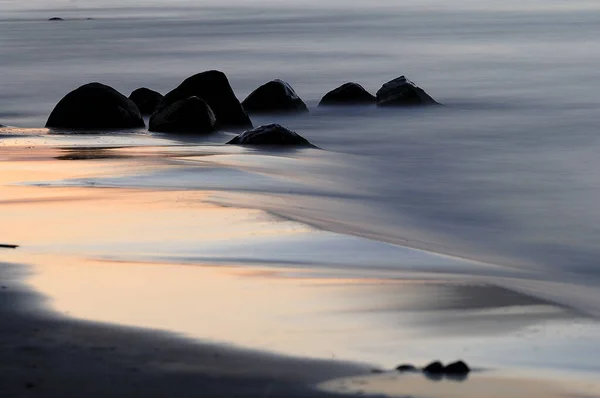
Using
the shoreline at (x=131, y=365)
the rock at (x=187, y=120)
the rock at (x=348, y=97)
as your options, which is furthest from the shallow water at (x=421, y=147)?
the shoreline at (x=131, y=365)

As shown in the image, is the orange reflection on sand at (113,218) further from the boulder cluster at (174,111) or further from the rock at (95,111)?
the rock at (95,111)

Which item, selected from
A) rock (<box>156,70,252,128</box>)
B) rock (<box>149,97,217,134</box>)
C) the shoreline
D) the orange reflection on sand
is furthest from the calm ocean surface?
the shoreline

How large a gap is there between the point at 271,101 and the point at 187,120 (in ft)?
14.6

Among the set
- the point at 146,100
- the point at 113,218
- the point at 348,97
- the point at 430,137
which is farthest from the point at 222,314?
the point at 348,97

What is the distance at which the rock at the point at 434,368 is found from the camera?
6.11m

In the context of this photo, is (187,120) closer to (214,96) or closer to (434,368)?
(214,96)

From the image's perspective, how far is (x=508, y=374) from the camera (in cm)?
616

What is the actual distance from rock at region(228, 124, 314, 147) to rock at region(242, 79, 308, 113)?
5.79 m

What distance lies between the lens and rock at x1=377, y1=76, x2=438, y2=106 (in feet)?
81.6

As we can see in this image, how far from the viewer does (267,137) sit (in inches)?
682

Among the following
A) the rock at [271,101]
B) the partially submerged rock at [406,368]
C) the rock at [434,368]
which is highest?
the rock at [271,101]

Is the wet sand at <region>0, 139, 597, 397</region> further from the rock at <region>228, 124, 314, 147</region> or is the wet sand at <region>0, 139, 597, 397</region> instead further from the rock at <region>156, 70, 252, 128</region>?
the rock at <region>156, 70, 252, 128</region>

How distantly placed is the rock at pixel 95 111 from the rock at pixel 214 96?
0.71 m

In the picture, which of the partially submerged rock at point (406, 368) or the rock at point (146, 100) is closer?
the partially submerged rock at point (406, 368)
